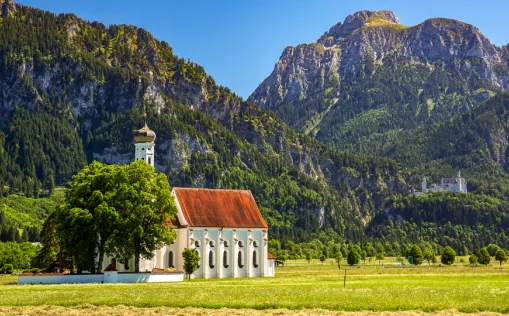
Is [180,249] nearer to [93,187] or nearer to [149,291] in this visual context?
[93,187]

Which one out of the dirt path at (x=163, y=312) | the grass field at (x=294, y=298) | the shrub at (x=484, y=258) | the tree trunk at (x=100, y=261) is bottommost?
the dirt path at (x=163, y=312)

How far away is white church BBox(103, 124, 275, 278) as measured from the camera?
125 meters

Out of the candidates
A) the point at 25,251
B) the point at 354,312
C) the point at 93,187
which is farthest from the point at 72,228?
the point at 25,251

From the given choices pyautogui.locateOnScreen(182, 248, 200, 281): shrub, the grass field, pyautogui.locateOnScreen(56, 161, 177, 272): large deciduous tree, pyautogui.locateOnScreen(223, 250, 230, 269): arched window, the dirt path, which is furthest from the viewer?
pyautogui.locateOnScreen(223, 250, 230, 269): arched window

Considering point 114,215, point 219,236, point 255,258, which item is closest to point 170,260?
point 219,236

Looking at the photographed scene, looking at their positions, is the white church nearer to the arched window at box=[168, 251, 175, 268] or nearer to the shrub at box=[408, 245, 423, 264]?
the arched window at box=[168, 251, 175, 268]

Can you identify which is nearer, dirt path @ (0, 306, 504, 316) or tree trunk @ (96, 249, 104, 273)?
dirt path @ (0, 306, 504, 316)

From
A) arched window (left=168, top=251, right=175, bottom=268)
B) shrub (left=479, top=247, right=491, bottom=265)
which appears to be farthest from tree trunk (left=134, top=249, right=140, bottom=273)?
shrub (left=479, top=247, right=491, bottom=265)

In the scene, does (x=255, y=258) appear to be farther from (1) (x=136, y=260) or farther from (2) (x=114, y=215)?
(2) (x=114, y=215)

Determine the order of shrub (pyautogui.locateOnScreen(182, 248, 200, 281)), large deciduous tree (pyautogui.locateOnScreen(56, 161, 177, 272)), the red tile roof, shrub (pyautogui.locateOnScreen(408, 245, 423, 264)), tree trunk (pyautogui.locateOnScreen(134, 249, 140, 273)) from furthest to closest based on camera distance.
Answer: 1. shrub (pyautogui.locateOnScreen(408, 245, 423, 264))
2. the red tile roof
3. shrub (pyautogui.locateOnScreen(182, 248, 200, 281))
4. tree trunk (pyautogui.locateOnScreen(134, 249, 140, 273))
5. large deciduous tree (pyautogui.locateOnScreen(56, 161, 177, 272))

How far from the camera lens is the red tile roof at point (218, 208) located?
128 m

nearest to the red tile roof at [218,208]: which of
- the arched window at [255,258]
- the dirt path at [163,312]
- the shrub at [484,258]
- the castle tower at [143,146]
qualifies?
the arched window at [255,258]

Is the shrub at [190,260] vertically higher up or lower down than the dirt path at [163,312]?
higher up

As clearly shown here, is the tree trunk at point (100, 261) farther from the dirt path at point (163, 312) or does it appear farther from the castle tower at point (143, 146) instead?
the dirt path at point (163, 312)
